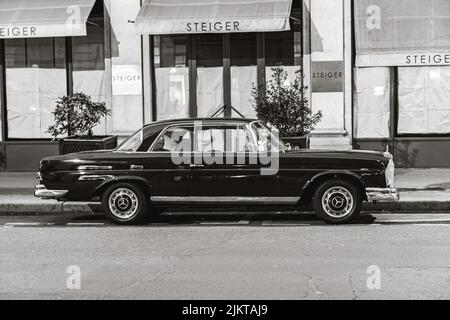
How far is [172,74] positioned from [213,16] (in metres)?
2.02

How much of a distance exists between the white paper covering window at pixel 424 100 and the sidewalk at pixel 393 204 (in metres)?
1.89

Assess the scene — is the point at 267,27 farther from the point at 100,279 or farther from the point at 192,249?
the point at 100,279

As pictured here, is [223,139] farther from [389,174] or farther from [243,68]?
[243,68]

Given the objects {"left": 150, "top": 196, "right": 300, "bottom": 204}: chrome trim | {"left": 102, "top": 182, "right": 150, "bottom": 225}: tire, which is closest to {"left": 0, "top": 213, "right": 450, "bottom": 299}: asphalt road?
{"left": 102, "top": 182, "right": 150, "bottom": 225}: tire

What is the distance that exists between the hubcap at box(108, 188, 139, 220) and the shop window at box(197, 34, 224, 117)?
6713 millimetres

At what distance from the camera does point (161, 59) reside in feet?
60.3

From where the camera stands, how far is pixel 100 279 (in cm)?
797

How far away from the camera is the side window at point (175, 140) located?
11.8 m

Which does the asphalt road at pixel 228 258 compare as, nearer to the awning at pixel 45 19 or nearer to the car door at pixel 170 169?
the car door at pixel 170 169

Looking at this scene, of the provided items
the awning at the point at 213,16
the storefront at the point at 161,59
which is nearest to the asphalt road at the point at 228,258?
the awning at the point at 213,16

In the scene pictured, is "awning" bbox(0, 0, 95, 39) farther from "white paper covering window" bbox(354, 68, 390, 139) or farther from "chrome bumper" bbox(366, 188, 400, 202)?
"chrome bumper" bbox(366, 188, 400, 202)

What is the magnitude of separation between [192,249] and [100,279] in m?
1.91

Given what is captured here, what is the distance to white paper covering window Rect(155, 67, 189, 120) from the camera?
18.4 m
